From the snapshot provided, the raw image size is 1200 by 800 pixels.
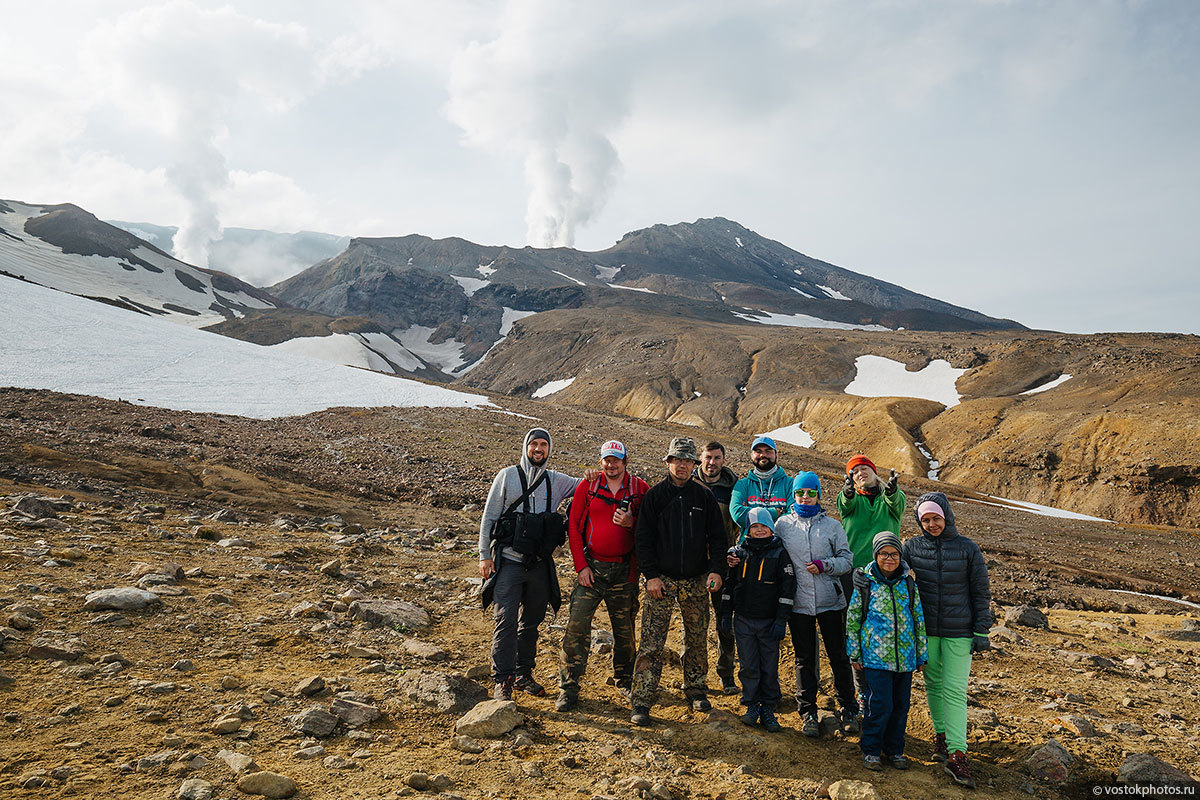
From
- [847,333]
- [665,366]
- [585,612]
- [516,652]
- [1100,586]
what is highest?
[847,333]

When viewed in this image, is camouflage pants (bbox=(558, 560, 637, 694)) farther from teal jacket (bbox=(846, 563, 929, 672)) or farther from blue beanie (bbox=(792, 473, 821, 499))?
teal jacket (bbox=(846, 563, 929, 672))

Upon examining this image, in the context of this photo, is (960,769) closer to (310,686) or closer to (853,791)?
(853,791)

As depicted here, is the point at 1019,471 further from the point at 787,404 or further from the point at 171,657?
the point at 171,657

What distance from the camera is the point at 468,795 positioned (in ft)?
12.9

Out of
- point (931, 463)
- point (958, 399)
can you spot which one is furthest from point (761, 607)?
point (958, 399)

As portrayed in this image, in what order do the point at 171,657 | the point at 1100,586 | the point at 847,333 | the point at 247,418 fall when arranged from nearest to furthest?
the point at 171,657 → the point at 1100,586 → the point at 247,418 → the point at 847,333

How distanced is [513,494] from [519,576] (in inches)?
30.1

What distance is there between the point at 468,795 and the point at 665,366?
261 feet

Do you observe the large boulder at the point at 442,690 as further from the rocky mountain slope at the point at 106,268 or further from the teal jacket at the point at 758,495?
the rocky mountain slope at the point at 106,268

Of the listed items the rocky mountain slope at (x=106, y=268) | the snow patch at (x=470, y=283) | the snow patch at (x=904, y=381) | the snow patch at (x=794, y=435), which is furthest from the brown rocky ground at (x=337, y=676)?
the snow patch at (x=470, y=283)

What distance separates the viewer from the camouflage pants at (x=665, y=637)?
5316 mm

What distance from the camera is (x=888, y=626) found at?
494cm

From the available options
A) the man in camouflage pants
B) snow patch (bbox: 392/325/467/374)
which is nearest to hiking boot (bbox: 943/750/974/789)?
the man in camouflage pants

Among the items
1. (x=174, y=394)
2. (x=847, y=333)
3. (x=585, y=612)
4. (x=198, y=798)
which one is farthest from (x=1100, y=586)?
(x=847, y=333)
